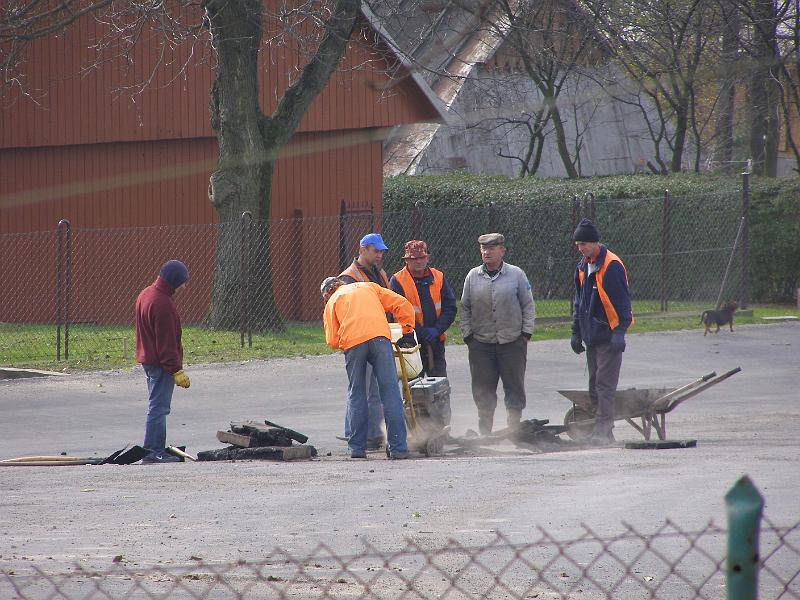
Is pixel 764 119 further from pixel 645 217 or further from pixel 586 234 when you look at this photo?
pixel 586 234

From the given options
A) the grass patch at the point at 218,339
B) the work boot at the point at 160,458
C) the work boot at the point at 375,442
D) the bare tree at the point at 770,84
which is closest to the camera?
the work boot at the point at 160,458

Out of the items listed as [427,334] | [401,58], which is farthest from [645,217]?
[427,334]

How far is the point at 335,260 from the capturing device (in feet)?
77.4

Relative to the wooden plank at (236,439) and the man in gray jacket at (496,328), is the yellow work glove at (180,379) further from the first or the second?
the man in gray jacket at (496,328)

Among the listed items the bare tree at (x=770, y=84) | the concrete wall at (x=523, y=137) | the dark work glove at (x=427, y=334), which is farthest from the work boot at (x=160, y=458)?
the concrete wall at (x=523, y=137)

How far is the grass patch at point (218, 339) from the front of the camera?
17.3 metres

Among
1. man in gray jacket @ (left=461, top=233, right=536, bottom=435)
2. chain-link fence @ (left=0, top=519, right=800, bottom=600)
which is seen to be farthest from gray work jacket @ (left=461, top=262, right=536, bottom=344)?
chain-link fence @ (left=0, top=519, right=800, bottom=600)

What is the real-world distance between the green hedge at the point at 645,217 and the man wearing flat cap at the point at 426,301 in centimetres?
1096

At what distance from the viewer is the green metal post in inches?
109

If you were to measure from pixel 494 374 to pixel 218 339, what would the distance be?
8.33 metres

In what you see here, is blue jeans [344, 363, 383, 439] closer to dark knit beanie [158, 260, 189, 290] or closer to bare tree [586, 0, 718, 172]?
dark knit beanie [158, 260, 189, 290]

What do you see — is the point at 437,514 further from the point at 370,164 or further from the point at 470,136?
the point at 470,136

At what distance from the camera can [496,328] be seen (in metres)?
11.7

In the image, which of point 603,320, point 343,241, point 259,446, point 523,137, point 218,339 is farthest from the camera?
point 523,137
